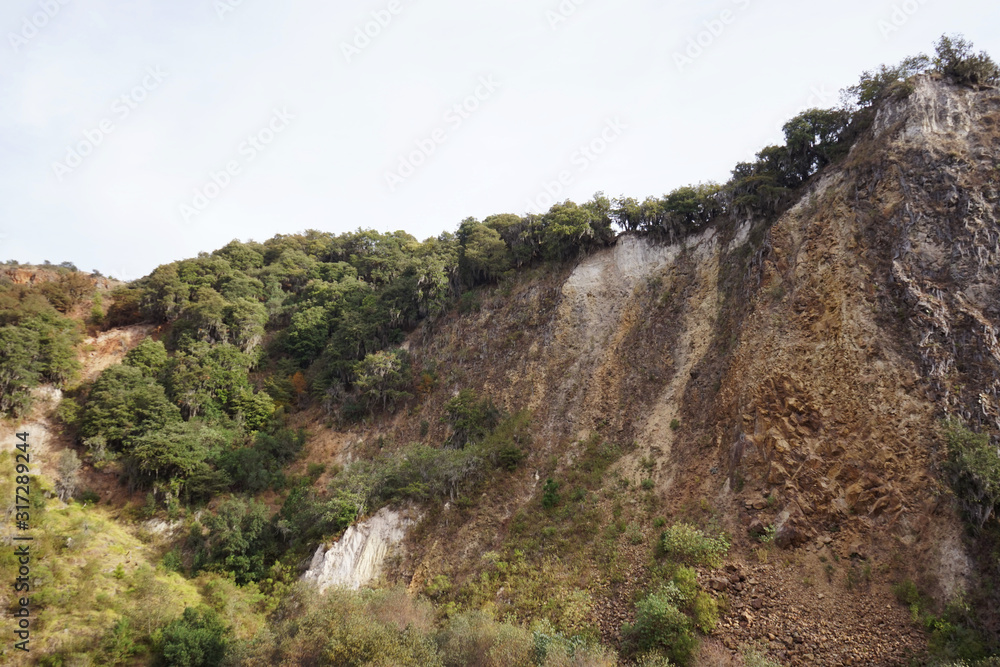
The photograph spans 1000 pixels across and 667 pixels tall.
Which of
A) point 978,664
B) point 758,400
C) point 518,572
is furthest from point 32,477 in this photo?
point 978,664

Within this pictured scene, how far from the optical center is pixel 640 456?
20.7 meters

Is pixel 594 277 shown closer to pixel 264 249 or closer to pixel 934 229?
pixel 934 229

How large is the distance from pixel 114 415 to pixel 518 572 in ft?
69.8

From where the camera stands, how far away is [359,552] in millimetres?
21500

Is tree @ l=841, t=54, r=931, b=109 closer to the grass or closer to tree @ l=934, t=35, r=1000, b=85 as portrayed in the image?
tree @ l=934, t=35, r=1000, b=85

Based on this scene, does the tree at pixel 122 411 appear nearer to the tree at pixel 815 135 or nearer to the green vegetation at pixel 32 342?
→ the green vegetation at pixel 32 342

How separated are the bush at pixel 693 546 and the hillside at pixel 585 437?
0.31 ft

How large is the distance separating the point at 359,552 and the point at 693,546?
43.2 feet

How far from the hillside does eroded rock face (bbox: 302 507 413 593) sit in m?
0.11

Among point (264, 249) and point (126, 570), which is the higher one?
point (264, 249)

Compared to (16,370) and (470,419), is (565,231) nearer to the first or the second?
(470,419)

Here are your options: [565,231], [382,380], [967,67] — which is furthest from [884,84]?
[382,380]

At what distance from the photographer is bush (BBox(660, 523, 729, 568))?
15.7m

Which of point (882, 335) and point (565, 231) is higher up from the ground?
point (565, 231)
